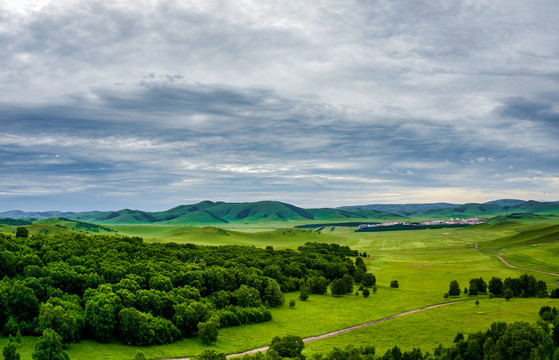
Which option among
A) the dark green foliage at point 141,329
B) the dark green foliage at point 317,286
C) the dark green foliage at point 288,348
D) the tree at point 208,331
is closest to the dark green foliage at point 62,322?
the dark green foliage at point 141,329

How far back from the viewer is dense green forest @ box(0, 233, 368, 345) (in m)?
83.4

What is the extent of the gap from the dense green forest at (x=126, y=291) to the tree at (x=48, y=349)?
11155 mm

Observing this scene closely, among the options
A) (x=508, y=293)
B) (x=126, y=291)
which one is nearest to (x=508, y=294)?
(x=508, y=293)

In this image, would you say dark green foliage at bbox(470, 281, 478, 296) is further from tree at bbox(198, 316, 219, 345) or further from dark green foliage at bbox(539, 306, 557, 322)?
tree at bbox(198, 316, 219, 345)

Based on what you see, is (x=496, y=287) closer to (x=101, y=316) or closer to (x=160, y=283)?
(x=160, y=283)

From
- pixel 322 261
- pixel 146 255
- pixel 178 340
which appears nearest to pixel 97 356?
pixel 178 340

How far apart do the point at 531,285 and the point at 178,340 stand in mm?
116932

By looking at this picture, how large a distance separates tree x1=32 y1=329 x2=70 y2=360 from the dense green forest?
1115cm

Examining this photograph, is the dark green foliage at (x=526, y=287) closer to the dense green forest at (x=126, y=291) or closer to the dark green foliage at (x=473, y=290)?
the dark green foliage at (x=473, y=290)

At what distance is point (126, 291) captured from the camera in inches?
3802

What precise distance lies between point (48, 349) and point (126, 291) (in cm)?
3152

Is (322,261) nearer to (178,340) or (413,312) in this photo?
(413,312)

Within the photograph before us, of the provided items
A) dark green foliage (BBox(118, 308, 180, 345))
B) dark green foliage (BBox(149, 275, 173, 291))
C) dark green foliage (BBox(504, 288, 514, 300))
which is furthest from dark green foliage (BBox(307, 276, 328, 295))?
dark green foliage (BBox(118, 308, 180, 345))

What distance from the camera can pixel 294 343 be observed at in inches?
2825
